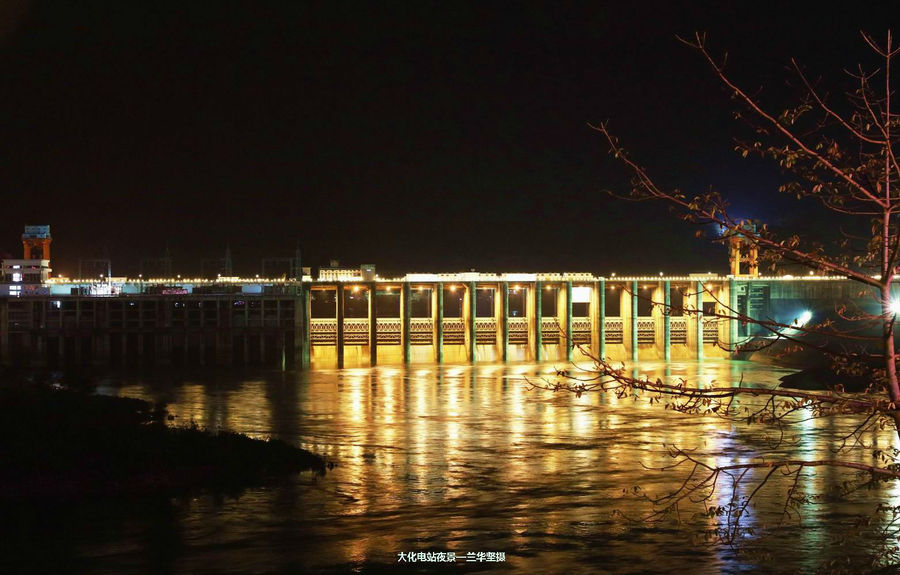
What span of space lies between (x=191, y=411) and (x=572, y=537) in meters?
32.2

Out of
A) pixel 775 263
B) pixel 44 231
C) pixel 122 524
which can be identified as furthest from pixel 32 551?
pixel 44 231

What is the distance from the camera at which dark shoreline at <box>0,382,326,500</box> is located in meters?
28.6

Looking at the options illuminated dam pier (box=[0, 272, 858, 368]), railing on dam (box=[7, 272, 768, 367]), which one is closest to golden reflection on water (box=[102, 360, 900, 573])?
illuminated dam pier (box=[0, 272, 858, 368])

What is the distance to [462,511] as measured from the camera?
87.5 feet

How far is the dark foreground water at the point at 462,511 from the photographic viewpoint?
70.3 feet

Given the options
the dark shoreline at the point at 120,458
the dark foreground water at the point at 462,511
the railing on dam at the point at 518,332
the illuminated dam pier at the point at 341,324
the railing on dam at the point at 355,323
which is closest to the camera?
the dark foreground water at the point at 462,511

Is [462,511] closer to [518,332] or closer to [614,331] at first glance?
[518,332]

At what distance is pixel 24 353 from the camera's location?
84.3 metres

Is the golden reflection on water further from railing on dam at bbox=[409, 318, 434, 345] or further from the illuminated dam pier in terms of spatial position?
railing on dam at bbox=[409, 318, 434, 345]

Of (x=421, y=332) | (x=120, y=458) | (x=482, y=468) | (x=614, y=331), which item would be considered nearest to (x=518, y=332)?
(x=614, y=331)

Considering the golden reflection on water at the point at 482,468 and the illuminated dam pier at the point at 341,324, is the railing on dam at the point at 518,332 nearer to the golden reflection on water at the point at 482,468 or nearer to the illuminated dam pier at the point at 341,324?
the illuminated dam pier at the point at 341,324

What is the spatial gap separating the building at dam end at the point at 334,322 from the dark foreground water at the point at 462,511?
3918 centimetres

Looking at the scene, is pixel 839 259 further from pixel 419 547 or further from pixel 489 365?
pixel 489 365

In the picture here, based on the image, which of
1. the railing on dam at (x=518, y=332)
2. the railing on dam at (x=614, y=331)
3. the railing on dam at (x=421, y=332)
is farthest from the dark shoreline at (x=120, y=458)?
the railing on dam at (x=614, y=331)
